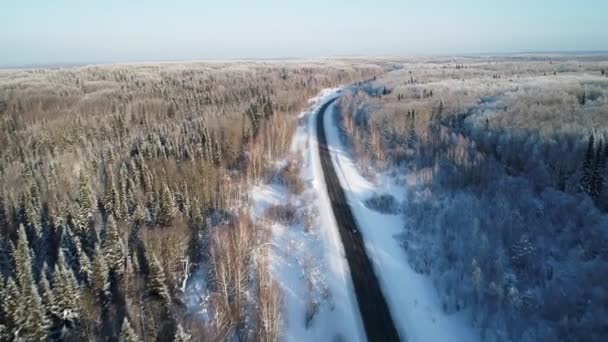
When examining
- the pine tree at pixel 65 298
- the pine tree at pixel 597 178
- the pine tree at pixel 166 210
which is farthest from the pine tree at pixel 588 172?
the pine tree at pixel 65 298

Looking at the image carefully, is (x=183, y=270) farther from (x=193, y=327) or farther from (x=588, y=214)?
(x=588, y=214)

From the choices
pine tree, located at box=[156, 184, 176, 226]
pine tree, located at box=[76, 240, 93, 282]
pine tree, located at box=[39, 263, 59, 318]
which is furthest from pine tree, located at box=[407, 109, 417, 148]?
pine tree, located at box=[39, 263, 59, 318]

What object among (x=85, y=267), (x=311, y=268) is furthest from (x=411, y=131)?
(x=85, y=267)

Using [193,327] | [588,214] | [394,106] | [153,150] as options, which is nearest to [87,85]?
[153,150]

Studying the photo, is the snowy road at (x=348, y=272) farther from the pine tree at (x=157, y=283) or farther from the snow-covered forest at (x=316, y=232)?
the pine tree at (x=157, y=283)

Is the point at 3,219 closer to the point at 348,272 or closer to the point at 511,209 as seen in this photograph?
the point at 348,272
